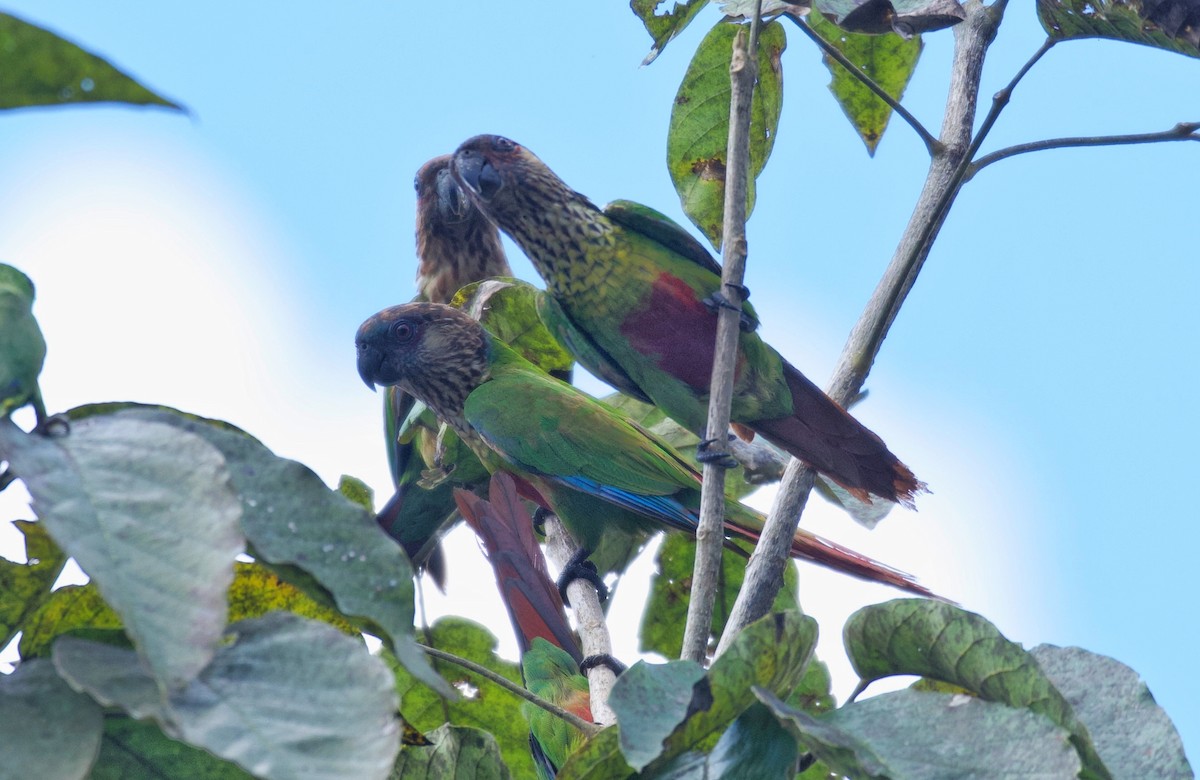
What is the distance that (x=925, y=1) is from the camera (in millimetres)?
1816

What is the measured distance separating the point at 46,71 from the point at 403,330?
306 cm

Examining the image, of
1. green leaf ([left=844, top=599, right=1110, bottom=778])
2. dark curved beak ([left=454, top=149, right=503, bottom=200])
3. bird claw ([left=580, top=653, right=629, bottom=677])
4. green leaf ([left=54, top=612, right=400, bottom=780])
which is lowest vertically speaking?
green leaf ([left=54, top=612, right=400, bottom=780])

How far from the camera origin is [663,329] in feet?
Result: 10.5

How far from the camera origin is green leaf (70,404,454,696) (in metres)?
0.95

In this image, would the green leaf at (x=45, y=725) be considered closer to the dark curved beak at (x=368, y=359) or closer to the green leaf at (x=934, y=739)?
the green leaf at (x=934, y=739)

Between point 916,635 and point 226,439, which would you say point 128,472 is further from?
point 916,635

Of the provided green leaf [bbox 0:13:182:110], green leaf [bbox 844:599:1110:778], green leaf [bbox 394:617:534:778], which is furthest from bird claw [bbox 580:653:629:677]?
green leaf [bbox 0:13:182:110]

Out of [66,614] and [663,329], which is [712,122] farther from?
[66,614]

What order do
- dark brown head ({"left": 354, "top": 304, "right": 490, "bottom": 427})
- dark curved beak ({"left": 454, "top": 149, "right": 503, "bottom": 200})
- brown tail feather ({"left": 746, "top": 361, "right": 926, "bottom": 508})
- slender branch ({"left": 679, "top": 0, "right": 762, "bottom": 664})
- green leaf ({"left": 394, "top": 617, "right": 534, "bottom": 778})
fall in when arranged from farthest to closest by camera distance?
dark brown head ({"left": 354, "top": 304, "right": 490, "bottom": 427}), dark curved beak ({"left": 454, "top": 149, "right": 503, "bottom": 200}), brown tail feather ({"left": 746, "top": 361, "right": 926, "bottom": 508}), green leaf ({"left": 394, "top": 617, "right": 534, "bottom": 778}), slender branch ({"left": 679, "top": 0, "right": 762, "bottom": 664})

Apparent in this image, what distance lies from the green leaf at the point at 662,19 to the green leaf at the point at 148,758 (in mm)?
1800

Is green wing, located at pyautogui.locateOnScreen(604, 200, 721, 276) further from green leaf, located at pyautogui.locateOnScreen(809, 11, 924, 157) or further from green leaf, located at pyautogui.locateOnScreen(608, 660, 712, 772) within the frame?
green leaf, located at pyautogui.locateOnScreen(608, 660, 712, 772)

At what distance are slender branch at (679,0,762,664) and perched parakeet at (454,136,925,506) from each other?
3.30ft

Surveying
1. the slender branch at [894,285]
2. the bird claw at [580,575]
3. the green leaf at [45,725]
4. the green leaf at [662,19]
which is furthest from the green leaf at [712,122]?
the green leaf at [45,725]

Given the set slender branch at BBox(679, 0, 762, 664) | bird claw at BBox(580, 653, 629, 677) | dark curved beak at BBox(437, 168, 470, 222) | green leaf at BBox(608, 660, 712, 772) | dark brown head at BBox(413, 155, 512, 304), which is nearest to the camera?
green leaf at BBox(608, 660, 712, 772)
